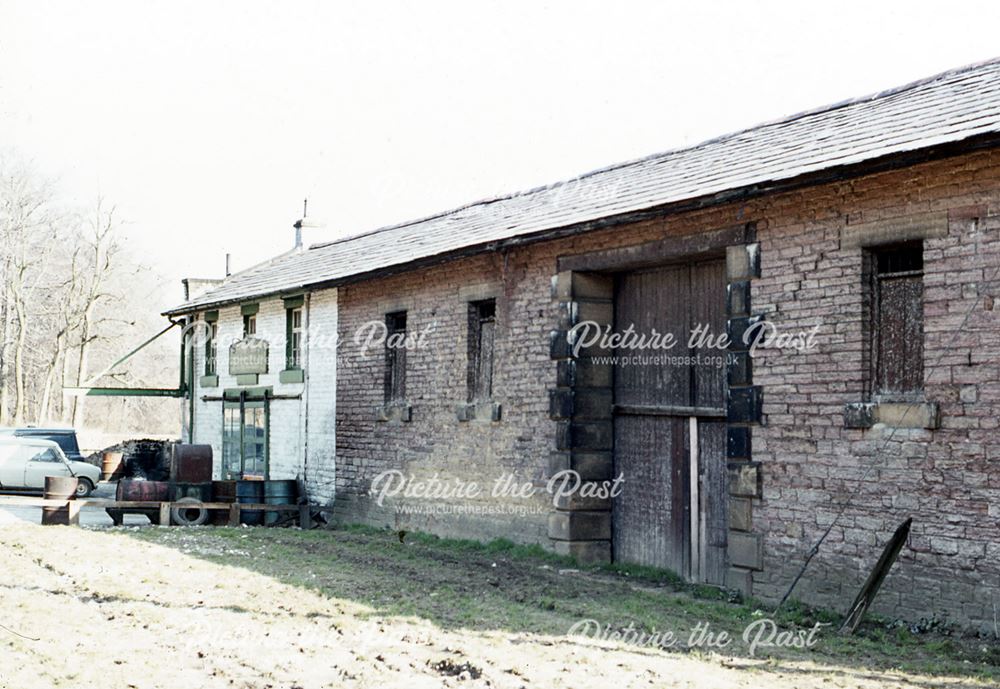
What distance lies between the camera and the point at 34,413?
49750 millimetres

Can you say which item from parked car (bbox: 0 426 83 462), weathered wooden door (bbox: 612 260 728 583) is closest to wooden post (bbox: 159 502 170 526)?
weathered wooden door (bbox: 612 260 728 583)

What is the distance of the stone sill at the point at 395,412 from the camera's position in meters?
16.2

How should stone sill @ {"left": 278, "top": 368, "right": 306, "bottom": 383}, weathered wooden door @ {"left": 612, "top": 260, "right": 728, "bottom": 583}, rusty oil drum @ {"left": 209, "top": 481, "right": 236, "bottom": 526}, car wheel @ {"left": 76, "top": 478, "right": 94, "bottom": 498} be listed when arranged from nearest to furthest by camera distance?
weathered wooden door @ {"left": 612, "top": 260, "right": 728, "bottom": 583} → rusty oil drum @ {"left": 209, "top": 481, "right": 236, "bottom": 526} → stone sill @ {"left": 278, "top": 368, "right": 306, "bottom": 383} → car wheel @ {"left": 76, "top": 478, "right": 94, "bottom": 498}

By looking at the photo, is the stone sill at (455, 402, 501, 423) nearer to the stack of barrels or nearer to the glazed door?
the stack of barrels

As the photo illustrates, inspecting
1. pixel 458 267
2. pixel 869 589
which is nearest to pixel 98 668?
pixel 869 589

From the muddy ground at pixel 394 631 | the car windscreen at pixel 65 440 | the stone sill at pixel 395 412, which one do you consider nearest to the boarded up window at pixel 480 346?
the stone sill at pixel 395 412

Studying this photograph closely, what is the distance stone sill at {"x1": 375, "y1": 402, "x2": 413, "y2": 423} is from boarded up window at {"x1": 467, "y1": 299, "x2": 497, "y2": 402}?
1603 mm

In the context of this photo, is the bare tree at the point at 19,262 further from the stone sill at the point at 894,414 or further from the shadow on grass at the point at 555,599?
the stone sill at the point at 894,414

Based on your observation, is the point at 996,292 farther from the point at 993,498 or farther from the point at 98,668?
the point at 98,668

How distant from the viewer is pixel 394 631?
8.23m

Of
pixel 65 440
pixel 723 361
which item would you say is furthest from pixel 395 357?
pixel 65 440

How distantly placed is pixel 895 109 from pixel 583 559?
619cm

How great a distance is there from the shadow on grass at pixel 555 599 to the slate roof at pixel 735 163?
3.95 metres

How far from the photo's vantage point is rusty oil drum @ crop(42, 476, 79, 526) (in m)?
16.9
